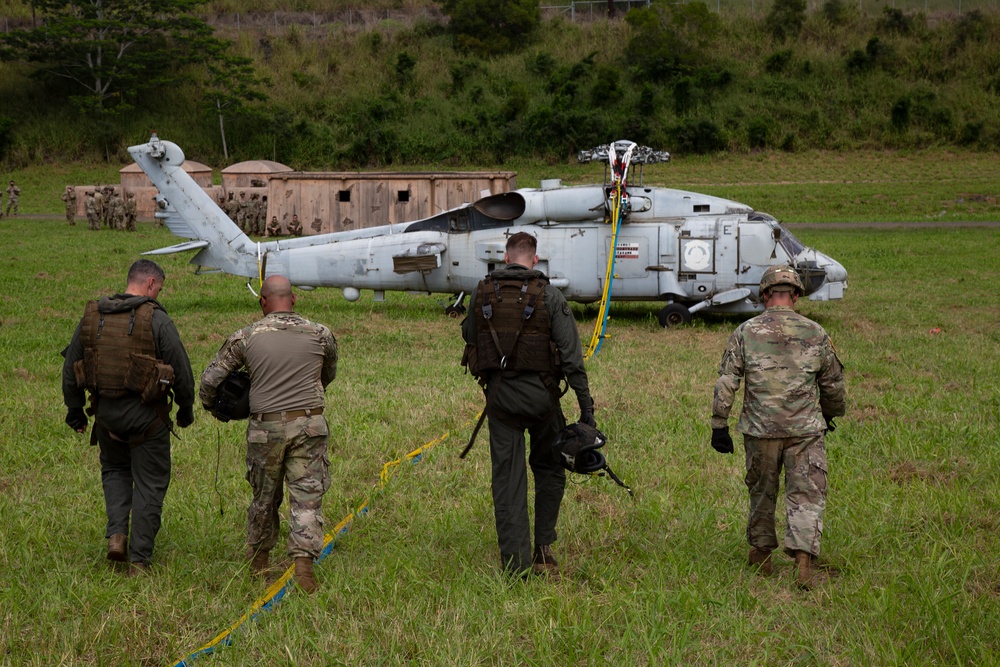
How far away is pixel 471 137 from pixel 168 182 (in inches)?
1193

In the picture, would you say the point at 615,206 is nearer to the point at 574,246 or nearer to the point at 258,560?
the point at 574,246

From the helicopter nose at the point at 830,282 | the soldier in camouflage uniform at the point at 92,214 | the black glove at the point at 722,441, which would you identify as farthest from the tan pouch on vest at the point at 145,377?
the soldier in camouflage uniform at the point at 92,214

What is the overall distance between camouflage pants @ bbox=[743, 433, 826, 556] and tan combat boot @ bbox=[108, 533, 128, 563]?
358 cm

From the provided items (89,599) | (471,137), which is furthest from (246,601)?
(471,137)

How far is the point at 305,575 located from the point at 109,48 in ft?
169

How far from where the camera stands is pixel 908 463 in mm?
7359

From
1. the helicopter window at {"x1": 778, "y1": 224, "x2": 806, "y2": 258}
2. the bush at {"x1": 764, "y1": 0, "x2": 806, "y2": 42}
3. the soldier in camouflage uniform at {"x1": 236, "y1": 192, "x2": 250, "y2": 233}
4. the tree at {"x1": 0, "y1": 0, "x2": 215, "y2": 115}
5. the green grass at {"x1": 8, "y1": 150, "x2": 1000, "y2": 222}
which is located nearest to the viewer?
the helicopter window at {"x1": 778, "y1": 224, "x2": 806, "y2": 258}

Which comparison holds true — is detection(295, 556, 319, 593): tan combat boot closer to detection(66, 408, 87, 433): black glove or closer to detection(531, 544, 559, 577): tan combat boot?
detection(531, 544, 559, 577): tan combat boot

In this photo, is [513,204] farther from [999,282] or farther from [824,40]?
[824,40]

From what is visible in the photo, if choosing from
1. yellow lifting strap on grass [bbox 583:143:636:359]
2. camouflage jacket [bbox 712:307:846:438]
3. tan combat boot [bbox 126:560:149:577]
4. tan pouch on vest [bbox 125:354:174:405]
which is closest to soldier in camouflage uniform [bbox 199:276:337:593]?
tan pouch on vest [bbox 125:354:174:405]

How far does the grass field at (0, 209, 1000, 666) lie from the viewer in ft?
15.3

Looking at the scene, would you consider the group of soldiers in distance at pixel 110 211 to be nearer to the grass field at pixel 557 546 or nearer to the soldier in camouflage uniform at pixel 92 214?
the soldier in camouflage uniform at pixel 92 214

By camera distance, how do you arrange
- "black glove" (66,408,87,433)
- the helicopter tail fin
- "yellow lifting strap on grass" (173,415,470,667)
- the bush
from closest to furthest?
"yellow lifting strap on grass" (173,415,470,667) → "black glove" (66,408,87,433) → the helicopter tail fin → the bush

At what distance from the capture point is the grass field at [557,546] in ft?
15.3
